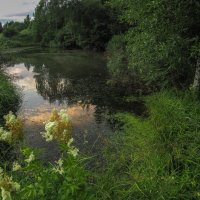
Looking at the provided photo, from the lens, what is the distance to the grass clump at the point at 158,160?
5.96m

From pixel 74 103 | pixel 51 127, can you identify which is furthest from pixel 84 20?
pixel 51 127

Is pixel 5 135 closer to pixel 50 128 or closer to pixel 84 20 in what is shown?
pixel 50 128

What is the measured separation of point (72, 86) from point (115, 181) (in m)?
15.9

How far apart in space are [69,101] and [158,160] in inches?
439

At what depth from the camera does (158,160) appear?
709cm

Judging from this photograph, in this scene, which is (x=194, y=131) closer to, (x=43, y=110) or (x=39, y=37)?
(x=43, y=110)

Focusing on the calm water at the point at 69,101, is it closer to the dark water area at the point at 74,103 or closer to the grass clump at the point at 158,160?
the dark water area at the point at 74,103

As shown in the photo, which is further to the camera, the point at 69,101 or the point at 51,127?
the point at 69,101

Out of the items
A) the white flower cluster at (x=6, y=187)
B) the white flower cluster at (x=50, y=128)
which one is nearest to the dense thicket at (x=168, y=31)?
the white flower cluster at (x=50, y=128)

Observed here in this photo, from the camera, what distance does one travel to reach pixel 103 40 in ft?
151

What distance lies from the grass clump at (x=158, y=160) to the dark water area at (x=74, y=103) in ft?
3.07

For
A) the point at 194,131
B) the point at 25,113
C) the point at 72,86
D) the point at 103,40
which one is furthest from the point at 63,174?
the point at 103,40

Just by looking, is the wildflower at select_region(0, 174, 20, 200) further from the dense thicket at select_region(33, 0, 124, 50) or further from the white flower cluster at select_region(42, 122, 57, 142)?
the dense thicket at select_region(33, 0, 124, 50)

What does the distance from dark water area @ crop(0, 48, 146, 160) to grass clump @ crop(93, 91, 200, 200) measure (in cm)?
94
